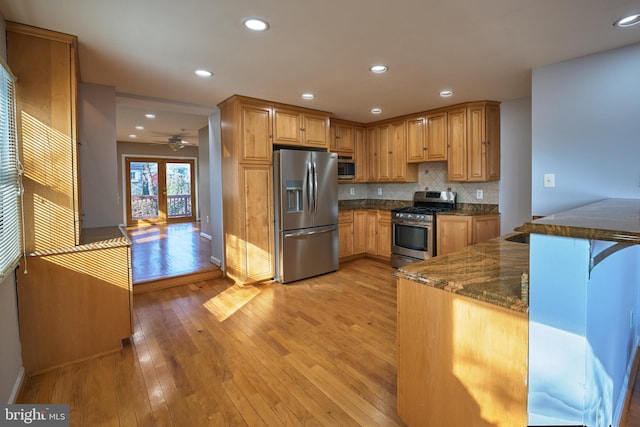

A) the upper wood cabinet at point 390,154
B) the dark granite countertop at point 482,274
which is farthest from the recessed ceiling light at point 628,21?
the upper wood cabinet at point 390,154

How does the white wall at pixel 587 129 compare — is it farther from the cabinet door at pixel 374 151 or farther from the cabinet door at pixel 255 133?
the cabinet door at pixel 255 133

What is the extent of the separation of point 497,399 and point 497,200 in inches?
145

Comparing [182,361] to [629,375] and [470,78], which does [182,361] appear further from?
[470,78]

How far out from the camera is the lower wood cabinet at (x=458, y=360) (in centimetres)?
122

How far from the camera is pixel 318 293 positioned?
379 centimetres

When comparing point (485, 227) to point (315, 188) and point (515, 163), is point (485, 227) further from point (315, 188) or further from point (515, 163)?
point (315, 188)

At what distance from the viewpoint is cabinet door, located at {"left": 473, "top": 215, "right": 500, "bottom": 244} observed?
4156mm

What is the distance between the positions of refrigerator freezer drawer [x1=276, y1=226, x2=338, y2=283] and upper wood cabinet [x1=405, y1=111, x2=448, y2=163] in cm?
170

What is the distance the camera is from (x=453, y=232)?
427 centimetres

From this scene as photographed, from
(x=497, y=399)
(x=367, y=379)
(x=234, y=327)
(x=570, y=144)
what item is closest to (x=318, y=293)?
(x=234, y=327)

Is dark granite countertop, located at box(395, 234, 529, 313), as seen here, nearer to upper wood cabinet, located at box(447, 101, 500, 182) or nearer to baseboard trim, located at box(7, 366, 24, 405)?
baseboard trim, located at box(7, 366, 24, 405)

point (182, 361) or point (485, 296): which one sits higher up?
point (485, 296)

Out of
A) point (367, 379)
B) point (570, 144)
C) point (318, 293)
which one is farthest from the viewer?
point (318, 293)

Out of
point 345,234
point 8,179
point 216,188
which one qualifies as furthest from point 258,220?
point 8,179
